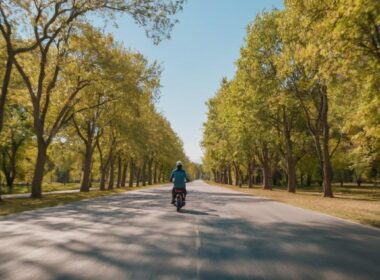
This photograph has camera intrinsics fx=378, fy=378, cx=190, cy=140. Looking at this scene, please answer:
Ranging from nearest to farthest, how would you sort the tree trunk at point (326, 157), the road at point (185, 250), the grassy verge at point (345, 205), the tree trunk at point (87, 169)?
the road at point (185, 250), the grassy verge at point (345, 205), the tree trunk at point (326, 157), the tree trunk at point (87, 169)

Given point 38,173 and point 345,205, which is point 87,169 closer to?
point 38,173

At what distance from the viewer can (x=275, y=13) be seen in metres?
34.7

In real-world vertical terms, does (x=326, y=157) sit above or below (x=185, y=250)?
above

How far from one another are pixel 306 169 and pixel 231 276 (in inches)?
2493

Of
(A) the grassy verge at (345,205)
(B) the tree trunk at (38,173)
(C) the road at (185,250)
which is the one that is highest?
(B) the tree trunk at (38,173)

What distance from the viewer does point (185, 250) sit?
7.59m

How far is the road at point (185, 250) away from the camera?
5.90m

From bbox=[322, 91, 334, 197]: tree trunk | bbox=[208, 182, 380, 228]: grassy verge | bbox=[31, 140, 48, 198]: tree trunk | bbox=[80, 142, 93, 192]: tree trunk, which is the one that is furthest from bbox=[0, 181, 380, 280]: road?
bbox=[80, 142, 93, 192]: tree trunk

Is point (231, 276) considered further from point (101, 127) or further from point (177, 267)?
point (101, 127)

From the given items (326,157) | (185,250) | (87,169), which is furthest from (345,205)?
(87,169)

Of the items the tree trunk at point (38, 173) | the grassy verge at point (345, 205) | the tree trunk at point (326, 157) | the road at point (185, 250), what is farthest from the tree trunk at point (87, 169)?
the road at point (185, 250)

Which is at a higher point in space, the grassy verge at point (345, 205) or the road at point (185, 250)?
the grassy verge at point (345, 205)

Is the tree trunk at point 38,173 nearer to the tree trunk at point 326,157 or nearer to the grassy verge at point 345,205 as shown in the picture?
the grassy verge at point 345,205

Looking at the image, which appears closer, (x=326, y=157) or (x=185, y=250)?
(x=185, y=250)
